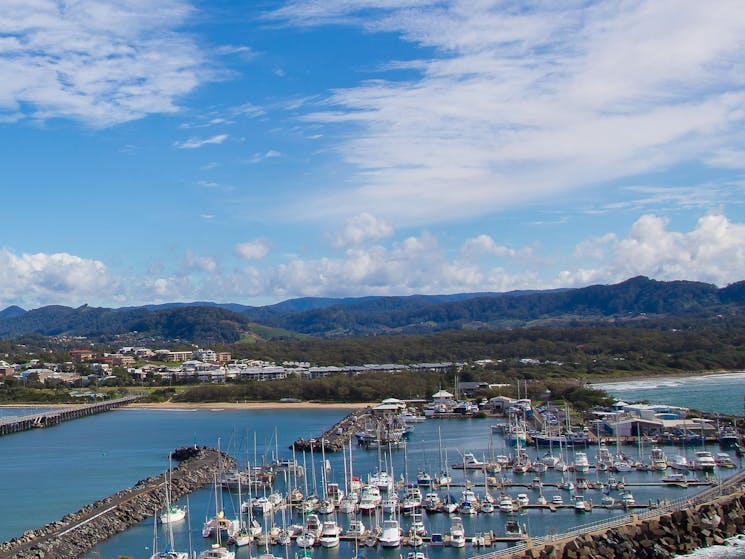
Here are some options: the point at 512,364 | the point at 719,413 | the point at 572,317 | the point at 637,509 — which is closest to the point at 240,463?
the point at 637,509

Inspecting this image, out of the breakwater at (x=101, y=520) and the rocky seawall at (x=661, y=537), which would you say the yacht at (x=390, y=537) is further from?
the breakwater at (x=101, y=520)

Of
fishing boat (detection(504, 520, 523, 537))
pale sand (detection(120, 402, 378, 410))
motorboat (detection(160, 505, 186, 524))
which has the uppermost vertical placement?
pale sand (detection(120, 402, 378, 410))

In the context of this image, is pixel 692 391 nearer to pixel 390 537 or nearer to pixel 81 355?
pixel 390 537

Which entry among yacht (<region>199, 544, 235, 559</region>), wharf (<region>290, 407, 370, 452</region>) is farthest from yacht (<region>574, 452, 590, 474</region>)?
yacht (<region>199, 544, 235, 559</region>)

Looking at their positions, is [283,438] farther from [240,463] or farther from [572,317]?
[572,317]

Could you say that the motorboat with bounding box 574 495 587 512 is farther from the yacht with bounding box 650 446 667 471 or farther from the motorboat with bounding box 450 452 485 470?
the yacht with bounding box 650 446 667 471
